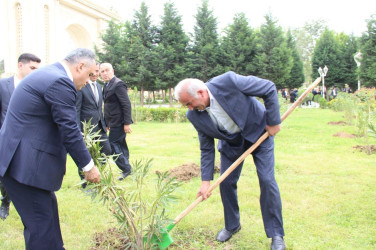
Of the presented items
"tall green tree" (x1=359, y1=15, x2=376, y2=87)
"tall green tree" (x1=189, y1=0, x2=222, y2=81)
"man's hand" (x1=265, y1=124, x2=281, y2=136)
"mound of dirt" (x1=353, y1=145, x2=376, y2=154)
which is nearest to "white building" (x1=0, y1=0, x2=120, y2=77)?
"tall green tree" (x1=189, y1=0, x2=222, y2=81)

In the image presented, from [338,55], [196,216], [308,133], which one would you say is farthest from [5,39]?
[338,55]

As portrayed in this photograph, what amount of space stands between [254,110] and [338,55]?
3227cm

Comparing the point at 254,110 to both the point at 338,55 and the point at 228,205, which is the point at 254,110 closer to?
the point at 228,205

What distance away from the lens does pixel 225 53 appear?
84.1 ft

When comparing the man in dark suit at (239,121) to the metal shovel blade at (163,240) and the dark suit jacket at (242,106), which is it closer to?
the dark suit jacket at (242,106)

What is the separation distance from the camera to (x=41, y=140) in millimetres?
2230

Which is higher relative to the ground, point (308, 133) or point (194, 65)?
point (194, 65)

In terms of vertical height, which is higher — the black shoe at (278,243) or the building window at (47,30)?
the building window at (47,30)

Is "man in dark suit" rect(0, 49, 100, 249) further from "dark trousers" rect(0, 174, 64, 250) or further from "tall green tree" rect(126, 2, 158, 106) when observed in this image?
"tall green tree" rect(126, 2, 158, 106)

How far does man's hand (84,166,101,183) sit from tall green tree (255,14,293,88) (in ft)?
79.9

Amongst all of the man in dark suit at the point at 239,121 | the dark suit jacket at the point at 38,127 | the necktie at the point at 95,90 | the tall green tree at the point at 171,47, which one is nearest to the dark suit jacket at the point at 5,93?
the necktie at the point at 95,90

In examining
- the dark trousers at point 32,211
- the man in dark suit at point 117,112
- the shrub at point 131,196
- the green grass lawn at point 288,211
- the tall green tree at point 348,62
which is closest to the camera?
the dark trousers at point 32,211

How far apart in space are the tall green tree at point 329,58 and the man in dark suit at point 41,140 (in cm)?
3249

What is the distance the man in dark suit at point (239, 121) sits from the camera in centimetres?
283
